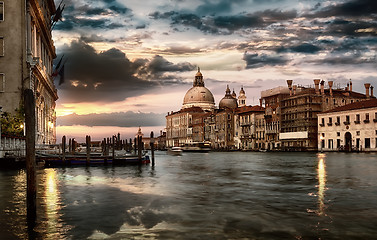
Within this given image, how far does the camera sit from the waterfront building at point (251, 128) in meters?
86.4

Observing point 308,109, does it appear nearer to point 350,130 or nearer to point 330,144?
point 330,144

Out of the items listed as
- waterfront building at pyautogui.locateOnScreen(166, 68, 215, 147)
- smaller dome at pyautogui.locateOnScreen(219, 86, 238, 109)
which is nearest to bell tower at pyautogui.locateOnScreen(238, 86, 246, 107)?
smaller dome at pyautogui.locateOnScreen(219, 86, 238, 109)

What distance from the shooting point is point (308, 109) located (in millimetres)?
71875

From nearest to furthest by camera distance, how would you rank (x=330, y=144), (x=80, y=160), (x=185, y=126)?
(x=80, y=160), (x=330, y=144), (x=185, y=126)

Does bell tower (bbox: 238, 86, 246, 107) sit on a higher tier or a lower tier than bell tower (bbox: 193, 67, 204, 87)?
lower

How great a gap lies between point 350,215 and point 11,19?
86.2ft

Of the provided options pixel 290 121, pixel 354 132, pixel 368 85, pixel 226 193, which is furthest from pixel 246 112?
pixel 226 193

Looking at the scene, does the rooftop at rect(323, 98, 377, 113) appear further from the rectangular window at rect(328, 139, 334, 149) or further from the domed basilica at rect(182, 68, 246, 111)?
the domed basilica at rect(182, 68, 246, 111)

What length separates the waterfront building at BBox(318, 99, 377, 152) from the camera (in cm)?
5938

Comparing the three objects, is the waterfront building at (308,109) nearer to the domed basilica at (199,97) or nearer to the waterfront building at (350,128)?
the waterfront building at (350,128)

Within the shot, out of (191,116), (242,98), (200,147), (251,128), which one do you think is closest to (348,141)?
(251,128)

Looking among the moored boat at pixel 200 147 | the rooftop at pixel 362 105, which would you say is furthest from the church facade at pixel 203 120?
the rooftop at pixel 362 105

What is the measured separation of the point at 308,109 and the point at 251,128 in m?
18.9

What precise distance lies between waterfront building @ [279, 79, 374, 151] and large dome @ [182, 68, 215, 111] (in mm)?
68026
